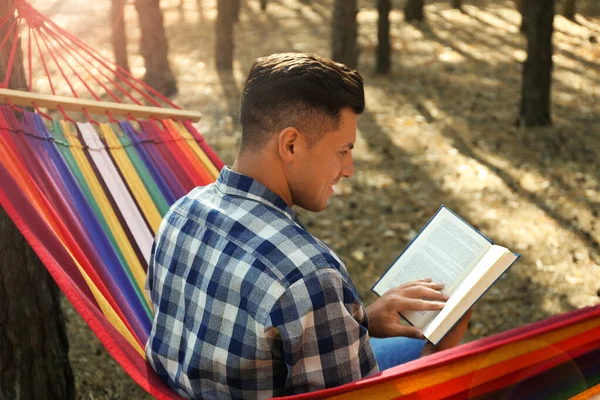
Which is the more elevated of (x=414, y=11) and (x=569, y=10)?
(x=414, y=11)

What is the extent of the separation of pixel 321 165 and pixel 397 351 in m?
0.73

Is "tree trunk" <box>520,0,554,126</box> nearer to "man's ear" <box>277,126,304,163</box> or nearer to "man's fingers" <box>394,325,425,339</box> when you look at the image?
"man's fingers" <box>394,325,425,339</box>

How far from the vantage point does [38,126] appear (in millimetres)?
2395

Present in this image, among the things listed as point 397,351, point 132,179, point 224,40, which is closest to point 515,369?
point 397,351

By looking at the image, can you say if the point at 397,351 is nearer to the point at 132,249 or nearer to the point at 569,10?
the point at 132,249

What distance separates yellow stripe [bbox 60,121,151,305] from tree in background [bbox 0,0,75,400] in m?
0.29

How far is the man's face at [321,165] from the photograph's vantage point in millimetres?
1604

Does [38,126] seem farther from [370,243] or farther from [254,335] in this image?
[370,243]

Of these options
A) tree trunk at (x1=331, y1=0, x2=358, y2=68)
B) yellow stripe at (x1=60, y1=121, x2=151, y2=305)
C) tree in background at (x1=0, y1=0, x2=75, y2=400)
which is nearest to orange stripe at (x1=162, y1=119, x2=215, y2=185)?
yellow stripe at (x1=60, y1=121, x2=151, y2=305)

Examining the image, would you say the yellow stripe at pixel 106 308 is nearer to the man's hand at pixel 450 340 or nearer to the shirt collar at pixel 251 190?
the shirt collar at pixel 251 190

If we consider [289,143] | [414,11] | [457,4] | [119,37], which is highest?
[289,143]

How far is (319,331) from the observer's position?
1.41 m

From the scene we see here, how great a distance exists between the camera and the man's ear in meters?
1.56

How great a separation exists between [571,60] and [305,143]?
23.9ft
